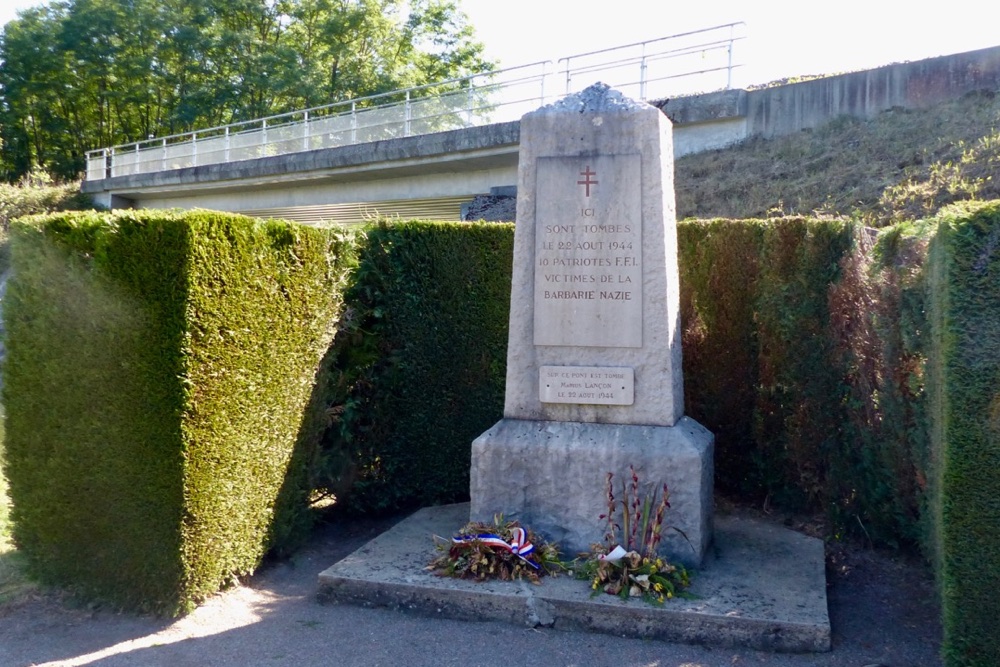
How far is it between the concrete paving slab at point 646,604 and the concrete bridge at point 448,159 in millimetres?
3426

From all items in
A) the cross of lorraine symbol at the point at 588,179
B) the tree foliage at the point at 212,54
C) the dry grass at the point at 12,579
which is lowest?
the dry grass at the point at 12,579

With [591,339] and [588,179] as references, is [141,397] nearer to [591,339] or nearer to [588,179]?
[591,339]

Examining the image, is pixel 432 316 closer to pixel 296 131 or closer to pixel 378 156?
pixel 378 156

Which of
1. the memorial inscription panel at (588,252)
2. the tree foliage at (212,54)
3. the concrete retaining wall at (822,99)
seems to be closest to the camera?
the memorial inscription panel at (588,252)

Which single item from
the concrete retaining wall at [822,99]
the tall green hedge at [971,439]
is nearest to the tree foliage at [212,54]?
the concrete retaining wall at [822,99]

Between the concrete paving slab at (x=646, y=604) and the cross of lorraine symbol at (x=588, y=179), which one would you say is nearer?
the concrete paving slab at (x=646, y=604)

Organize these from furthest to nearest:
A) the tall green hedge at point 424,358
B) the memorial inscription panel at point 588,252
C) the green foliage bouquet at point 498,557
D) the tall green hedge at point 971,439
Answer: the tall green hedge at point 424,358 < the memorial inscription panel at point 588,252 < the green foliage bouquet at point 498,557 < the tall green hedge at point 971,439

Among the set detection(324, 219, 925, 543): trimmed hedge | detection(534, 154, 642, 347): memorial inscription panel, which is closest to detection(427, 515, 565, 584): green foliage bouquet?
detection(534, 154, 642, 347): memorial inscription panel

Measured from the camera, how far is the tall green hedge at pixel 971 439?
3717mm

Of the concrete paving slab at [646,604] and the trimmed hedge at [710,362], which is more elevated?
the trimmed hedge at [710,362]

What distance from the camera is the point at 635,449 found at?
17.7 ft

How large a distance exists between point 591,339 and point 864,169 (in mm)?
8520

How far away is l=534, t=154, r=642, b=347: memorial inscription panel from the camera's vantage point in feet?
17.8

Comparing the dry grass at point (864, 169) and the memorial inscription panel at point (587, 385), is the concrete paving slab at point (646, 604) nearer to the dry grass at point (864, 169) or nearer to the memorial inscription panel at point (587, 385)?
the memorial inscription panel at point (587, 385)
